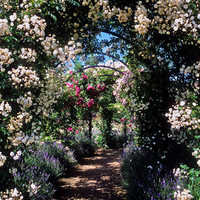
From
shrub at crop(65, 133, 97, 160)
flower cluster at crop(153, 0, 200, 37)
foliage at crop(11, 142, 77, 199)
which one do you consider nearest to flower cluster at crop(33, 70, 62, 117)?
foliage at crop(11, 142, 77, 199)

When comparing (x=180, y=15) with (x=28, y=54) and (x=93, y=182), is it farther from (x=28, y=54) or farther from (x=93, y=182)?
(x=93, y=182)

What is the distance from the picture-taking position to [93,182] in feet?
15.4

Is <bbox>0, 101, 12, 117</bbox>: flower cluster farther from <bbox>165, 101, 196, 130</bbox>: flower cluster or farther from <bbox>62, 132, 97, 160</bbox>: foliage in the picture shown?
<bbox>62, 132, 97, 160</bbox>: foliage

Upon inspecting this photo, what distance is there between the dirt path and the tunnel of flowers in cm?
35

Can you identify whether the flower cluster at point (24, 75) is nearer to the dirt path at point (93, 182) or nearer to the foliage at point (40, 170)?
the foliage at point (40, 170)

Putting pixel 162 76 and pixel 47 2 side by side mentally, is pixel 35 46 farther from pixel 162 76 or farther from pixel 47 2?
pixel 162 76

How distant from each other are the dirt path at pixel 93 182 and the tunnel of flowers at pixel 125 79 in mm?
352

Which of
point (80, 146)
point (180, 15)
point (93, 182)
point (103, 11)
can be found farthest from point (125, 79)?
point (80, 146)

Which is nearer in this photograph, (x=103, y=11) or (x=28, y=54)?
(x=28, y=54)

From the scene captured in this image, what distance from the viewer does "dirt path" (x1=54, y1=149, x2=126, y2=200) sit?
395 cm

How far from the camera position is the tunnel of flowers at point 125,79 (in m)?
2.55

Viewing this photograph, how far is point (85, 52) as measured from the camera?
14.1ft

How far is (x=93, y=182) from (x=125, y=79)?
2.52 metres

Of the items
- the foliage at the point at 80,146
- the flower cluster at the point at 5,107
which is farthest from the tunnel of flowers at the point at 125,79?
the foliage at the point at 80,146
